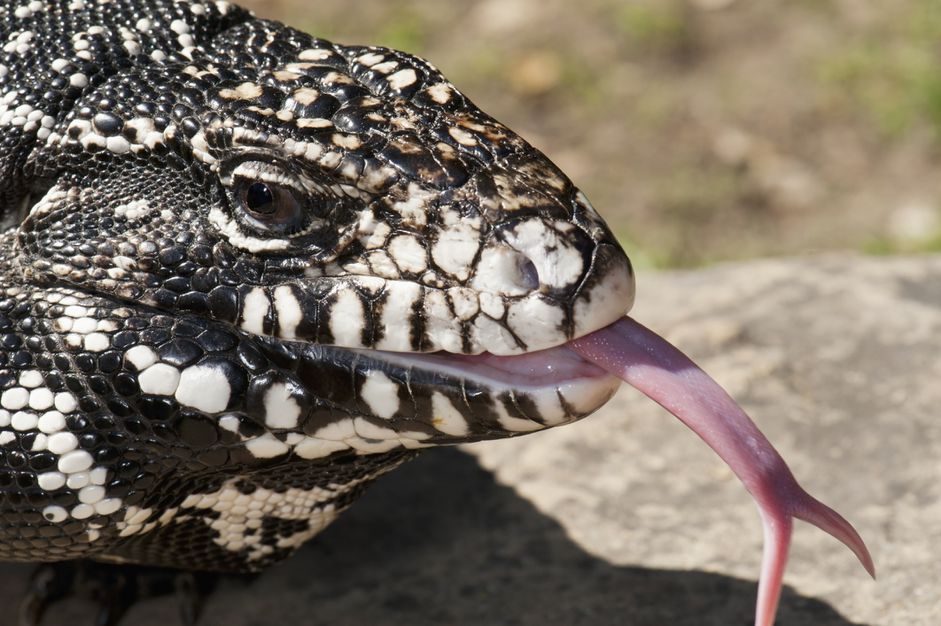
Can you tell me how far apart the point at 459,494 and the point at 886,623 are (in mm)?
1721

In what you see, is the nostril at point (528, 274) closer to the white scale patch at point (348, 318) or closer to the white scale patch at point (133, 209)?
the white scale patch at point (348, 318)

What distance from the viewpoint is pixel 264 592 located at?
4543 mm

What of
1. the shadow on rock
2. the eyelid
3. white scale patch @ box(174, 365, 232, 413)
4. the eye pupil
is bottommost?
the shadow on rock

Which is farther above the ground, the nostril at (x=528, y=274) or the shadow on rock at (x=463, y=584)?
the nostril at (x=528, y=274)

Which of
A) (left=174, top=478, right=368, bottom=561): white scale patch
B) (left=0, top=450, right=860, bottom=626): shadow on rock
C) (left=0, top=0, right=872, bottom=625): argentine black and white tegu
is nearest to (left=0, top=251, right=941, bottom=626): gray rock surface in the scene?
(left=0, top=450, right=860, bottom=626): shadow on rock

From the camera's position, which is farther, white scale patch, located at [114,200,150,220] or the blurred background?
the blurred background

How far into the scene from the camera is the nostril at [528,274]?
10.4 ft

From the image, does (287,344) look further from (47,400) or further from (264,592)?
(264,592)

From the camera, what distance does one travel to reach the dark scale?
128 inches

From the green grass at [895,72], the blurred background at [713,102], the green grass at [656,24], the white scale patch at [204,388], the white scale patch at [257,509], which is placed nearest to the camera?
the white scale patch at [204,388]

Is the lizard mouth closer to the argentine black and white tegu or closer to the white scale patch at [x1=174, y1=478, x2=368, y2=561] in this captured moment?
the argentine black and white tegu

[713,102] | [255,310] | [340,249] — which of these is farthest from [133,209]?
[713,102]

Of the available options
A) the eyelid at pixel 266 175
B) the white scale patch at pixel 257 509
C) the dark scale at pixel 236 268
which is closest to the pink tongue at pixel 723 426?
the dark scale at pixel 236 268

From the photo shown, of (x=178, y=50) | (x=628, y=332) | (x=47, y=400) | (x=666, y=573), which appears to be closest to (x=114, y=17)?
(x=178, y=50)
